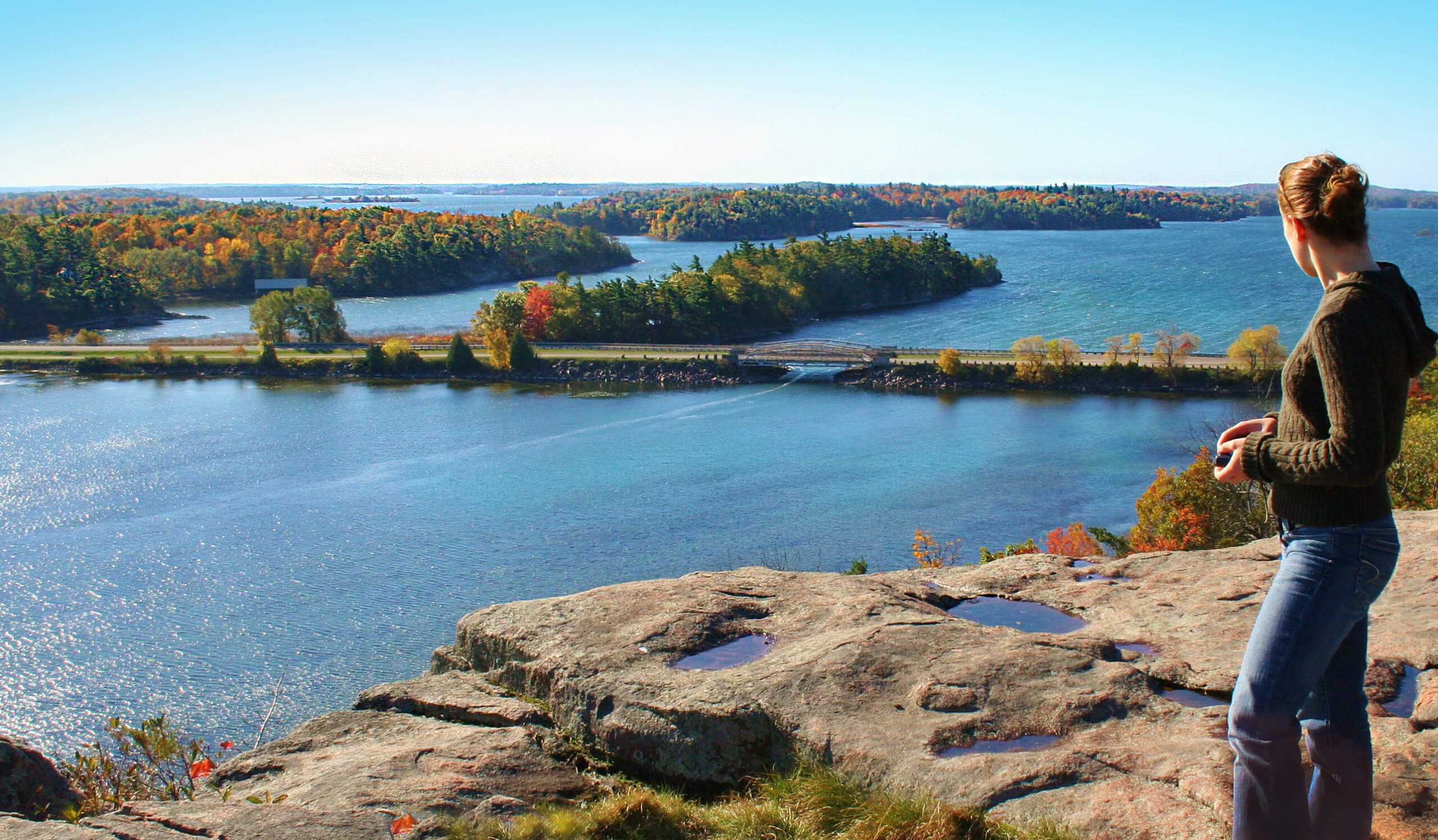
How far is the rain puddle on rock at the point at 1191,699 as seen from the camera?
6742 millimetres

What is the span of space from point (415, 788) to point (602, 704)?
1.40m

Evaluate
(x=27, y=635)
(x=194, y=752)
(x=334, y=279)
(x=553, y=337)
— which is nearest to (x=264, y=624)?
(x=27, y=635)

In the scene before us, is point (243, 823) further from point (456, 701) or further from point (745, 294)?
point (745, 294)

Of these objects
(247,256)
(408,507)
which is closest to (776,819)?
(408,507)

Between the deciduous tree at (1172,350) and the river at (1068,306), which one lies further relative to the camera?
the river at (1068,306)

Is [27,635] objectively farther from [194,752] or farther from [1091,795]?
[1091,795]

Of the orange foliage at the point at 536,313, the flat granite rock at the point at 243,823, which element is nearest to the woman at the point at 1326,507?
the flat granite rock at the point at 243,823

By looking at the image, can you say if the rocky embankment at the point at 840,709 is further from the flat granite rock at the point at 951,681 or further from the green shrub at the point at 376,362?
the green shrub at the point at 376,362

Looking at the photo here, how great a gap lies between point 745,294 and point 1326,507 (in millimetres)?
89490

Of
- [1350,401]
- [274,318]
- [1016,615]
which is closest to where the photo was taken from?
[1350,401]

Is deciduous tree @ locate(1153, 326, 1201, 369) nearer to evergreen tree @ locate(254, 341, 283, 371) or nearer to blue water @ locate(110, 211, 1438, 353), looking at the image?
blue water @ locate(110, 211, 1438, 353)

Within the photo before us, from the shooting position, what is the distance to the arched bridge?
2869 inches

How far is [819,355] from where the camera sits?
74.1 metres

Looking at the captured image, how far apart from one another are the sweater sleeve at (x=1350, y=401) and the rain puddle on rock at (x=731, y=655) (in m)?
4.97
